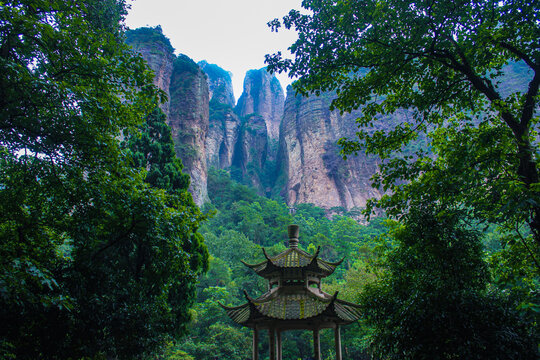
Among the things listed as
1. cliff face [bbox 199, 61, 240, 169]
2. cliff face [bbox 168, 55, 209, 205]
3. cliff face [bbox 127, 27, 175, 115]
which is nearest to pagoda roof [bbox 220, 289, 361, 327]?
cliff face [bbox 168, 55, 209, 205]

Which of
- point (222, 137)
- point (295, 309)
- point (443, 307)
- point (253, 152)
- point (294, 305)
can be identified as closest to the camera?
point (443, 307)

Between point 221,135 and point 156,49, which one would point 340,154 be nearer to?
point 156,49

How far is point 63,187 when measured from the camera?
485 cm

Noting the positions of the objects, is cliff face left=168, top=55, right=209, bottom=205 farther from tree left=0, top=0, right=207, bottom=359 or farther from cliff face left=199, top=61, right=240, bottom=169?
tree left=0, top=0, right=207, bottom=359

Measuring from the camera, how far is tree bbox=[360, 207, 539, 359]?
3.54 metres

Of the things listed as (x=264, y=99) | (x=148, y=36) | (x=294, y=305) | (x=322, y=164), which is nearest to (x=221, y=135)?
(x=322, y=164)

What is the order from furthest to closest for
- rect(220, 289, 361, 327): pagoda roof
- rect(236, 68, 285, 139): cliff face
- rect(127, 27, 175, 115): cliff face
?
rect(236, 68, 285, 139): cliff face, rect(127, 27, 175, 115): cliff face, rect(220, 289, 361, 327): pagoda roof

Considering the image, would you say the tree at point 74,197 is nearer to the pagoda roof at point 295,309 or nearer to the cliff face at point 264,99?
the pagoda roof at point 295,309

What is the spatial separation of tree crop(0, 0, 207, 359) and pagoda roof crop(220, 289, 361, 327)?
1904 mm

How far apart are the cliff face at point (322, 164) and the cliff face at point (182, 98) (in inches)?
488

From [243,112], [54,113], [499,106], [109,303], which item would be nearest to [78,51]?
[54,113]

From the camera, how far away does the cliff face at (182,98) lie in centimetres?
3234

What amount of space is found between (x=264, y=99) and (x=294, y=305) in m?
58.3

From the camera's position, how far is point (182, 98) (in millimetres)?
34562
